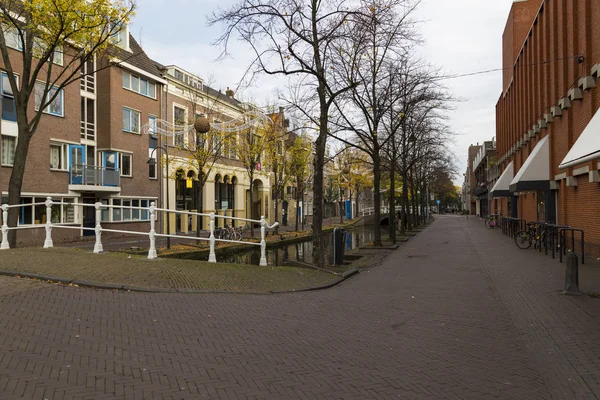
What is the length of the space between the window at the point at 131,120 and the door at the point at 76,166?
377 centimetres

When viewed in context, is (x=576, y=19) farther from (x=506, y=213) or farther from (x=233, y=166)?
(x=233, y=166)

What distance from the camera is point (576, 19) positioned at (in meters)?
16.3

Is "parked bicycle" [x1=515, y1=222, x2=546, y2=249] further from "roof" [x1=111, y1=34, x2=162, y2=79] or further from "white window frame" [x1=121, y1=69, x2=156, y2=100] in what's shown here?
"roof" [x1=111, y1=34, x2=162, y2=79]

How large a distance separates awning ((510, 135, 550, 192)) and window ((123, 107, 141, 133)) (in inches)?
878

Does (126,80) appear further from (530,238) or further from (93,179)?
(530,238)

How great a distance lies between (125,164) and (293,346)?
85.5ft

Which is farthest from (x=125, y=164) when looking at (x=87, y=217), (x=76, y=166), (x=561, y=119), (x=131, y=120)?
(x=561, y=119)

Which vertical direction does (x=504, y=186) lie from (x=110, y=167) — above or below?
below

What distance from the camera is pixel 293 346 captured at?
5391 millimetres

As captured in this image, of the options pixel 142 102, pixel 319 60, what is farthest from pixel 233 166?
pixel 319 60

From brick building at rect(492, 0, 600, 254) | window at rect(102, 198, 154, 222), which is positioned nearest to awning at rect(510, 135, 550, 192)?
brick building at rect(492, 0, 600, 254)

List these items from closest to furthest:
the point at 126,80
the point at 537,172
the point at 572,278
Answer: the point at 572,278
the point at 537,172
the point at 126,80

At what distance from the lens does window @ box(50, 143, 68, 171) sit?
2427cm

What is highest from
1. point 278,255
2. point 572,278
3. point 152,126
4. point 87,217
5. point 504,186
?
point 152,126
